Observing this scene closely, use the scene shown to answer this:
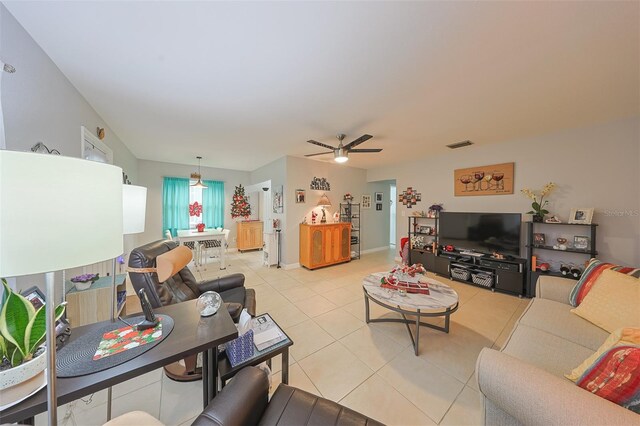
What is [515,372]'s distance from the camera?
3.00 feet

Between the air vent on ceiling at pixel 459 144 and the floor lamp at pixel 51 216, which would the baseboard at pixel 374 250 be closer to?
the air vent on ceiling at pixel 459 144

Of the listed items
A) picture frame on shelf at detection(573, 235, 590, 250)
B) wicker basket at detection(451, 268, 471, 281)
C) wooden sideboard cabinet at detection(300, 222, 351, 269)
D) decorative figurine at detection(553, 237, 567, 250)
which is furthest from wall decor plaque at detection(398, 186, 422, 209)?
picture frame on shelf at detection(573, 235, 590, 250)

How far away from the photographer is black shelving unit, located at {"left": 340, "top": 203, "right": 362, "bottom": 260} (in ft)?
17.4

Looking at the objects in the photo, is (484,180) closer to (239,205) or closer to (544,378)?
(544,378)

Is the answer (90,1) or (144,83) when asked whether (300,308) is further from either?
(90,1)

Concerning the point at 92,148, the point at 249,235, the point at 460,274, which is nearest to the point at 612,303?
the point at 460,274

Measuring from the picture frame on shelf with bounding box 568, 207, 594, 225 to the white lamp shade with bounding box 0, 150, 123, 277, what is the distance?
14.9 feet

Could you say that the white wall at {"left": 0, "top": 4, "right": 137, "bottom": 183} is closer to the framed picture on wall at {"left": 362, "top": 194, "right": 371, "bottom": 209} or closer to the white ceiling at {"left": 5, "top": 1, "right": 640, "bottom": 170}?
the white ceiling at {"left": 5, "top": 1, "right": 640, "bottom": 170}

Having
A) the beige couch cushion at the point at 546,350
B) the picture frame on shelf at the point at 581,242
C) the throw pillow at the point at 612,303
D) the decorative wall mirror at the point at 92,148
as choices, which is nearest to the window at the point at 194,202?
the decorative wall mirror at the point at 92,148

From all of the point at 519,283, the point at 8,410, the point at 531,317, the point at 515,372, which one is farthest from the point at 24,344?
the point at 519,283

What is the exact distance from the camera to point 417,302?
1891 mm

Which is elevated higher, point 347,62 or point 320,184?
point 347,62

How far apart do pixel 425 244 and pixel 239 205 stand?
4.95m

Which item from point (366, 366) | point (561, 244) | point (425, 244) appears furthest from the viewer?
point (425, 244)
